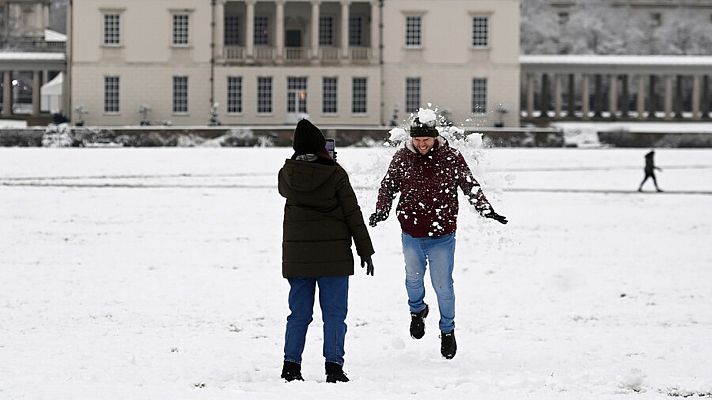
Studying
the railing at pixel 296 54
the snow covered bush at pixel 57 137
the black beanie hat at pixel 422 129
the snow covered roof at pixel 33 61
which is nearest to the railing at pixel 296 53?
the railing at pixel 296 54

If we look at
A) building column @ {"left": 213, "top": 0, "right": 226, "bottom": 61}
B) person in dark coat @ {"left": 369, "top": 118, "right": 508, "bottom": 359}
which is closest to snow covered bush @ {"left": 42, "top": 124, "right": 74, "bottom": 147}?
building column @ {"left": 213, "top": 0, "right": 226, "bottom": 61}

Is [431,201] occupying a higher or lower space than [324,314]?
higher

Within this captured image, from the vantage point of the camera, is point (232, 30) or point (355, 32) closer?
point (232, 30)

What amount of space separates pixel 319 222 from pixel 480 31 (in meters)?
48.6

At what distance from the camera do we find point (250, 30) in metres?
53.5

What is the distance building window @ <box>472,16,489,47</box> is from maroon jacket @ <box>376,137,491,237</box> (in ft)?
155

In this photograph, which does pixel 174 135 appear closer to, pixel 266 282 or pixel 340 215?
pixel 266 282

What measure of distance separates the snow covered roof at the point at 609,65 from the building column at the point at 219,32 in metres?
17.0

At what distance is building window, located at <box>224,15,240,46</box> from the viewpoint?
55.8 meters

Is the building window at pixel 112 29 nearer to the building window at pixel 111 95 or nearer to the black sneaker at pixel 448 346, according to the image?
the building window at pixel 111 95

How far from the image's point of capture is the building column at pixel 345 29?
177 ft

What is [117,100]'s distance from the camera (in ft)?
177

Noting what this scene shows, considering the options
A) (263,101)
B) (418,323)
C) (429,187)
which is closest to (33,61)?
(263,101)

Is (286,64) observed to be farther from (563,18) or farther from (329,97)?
(563,18)
